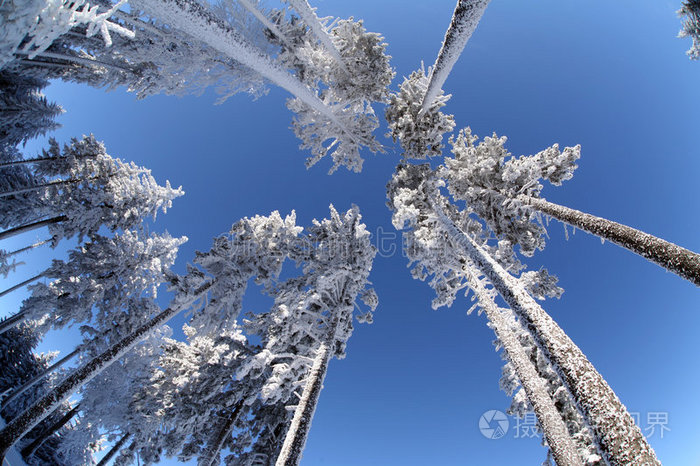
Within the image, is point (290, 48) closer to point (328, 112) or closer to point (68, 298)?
point (328, 112)

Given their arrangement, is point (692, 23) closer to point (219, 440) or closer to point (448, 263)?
point (448, 263)

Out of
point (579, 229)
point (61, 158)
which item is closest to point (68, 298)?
point (61, 158)

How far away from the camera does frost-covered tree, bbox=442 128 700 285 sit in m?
5.87

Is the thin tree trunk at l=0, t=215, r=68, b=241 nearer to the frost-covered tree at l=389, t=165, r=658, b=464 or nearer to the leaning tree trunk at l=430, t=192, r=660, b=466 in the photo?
the frost-covered tree at l=389, t=165, r=658, b=464

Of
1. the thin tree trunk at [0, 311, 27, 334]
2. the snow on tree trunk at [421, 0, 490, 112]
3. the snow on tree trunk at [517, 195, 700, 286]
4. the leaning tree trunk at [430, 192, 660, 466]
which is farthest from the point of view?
the thin tree trunk at [0, 311, 27, 334]

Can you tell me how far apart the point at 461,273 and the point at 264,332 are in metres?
8.96

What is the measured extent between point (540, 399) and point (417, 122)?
460 inches

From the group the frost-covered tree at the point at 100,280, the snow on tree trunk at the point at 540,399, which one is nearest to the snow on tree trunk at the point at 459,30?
the snow on tree trunk at the point at 540,399

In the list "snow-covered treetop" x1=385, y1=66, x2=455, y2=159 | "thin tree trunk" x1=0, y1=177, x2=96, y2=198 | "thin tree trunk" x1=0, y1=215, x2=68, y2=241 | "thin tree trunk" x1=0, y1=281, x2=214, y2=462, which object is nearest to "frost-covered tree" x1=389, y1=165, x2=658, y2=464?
"snow-covered treetop" x1=385, y1=66, x2=455, y2=159

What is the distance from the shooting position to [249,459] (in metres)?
10.5

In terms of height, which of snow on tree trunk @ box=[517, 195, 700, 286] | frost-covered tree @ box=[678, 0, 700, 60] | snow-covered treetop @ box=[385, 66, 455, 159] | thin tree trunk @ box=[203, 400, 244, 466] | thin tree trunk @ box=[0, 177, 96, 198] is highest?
snow-covered treetop @ box=[385, 66, 455, 159]

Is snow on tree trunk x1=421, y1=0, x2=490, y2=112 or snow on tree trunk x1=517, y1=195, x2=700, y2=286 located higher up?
snow on tree trunk x1=421, y1=0, x2=490, y2=112

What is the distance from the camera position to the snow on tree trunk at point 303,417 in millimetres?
5910

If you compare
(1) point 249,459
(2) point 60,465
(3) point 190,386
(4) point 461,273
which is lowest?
(2) point 60,465
